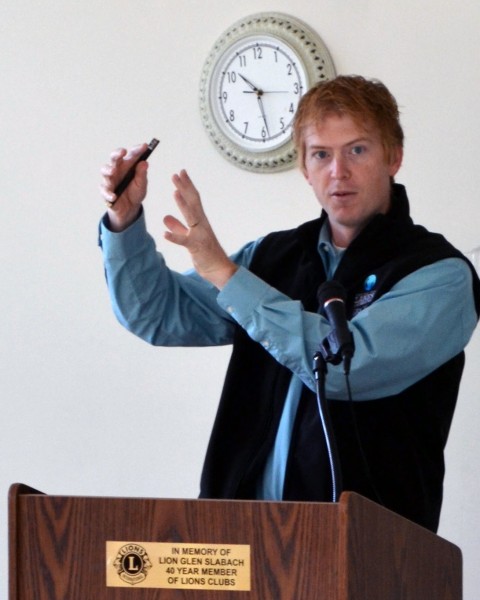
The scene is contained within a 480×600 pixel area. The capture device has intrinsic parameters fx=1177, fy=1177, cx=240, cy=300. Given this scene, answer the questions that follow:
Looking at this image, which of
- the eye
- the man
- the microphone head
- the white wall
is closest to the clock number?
the white wall

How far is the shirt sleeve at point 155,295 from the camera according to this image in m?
2.23

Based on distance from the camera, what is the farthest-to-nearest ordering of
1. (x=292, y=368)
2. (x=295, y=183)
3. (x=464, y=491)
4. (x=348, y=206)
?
(x=295, y=183)
(x=464, y=491)
(x=348, y=206)
(x=292, y=368)

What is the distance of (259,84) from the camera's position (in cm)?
345

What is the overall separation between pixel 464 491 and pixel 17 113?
175 centimetres

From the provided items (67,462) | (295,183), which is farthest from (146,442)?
(295,183)

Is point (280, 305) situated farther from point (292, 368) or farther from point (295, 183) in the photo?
point (295, 183)

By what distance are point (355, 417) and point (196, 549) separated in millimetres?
581

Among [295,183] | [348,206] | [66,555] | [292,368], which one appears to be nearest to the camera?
[66,555]

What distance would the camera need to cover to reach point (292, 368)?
76.9 inches

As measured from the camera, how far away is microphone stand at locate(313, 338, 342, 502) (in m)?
1.62

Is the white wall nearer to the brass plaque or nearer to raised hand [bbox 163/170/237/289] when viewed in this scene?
raised hand [bbox 163/170/237/289]

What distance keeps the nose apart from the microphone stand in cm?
60

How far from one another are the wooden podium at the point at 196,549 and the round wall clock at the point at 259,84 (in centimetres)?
205

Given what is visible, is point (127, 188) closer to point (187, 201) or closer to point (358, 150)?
point (187, 201)
